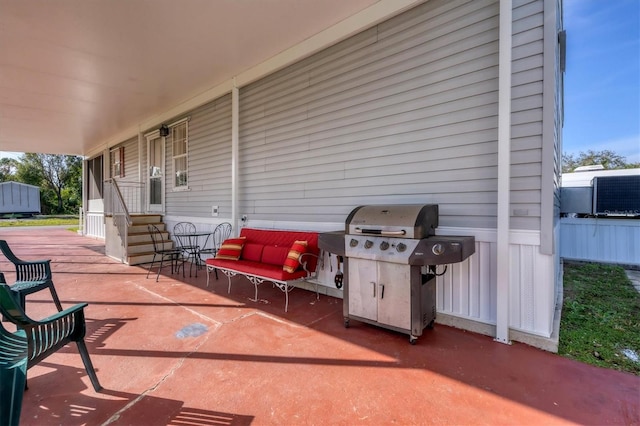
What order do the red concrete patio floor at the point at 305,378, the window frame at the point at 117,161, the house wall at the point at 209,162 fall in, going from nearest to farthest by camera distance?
the red concrete patio floor at the point at 305,378 → the house wall at the point at 209,162 → the window frame at the point at 117,161

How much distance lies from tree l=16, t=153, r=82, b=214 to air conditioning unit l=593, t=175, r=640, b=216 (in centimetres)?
3747

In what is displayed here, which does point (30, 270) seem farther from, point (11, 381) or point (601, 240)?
point (601, 240)

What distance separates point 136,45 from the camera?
4281 millimetres

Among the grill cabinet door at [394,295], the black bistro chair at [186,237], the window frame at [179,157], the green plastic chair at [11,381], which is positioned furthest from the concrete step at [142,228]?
the grill cabinet door at [394,295]

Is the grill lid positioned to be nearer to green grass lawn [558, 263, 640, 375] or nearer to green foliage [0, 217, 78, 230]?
green grass lawn [558, 263, 640, 375]

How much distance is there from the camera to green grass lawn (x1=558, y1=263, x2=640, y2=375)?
2422mm

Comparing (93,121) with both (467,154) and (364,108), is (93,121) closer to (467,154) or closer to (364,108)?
(364,108)

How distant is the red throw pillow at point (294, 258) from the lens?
3529 mm

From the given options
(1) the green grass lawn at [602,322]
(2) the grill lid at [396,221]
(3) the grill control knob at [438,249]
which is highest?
(2) the grill lid at [396,221]

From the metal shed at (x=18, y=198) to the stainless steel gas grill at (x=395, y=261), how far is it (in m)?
33.3

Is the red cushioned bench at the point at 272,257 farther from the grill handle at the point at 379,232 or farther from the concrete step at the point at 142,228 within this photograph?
the concrete step at the point at 142,228

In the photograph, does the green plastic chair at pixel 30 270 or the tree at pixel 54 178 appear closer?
the green plastic chair at pixel 30 270

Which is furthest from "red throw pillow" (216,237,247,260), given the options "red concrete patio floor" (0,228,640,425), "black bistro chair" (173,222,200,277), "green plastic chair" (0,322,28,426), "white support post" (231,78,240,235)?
"green plastic chair" (0,322,28,426)

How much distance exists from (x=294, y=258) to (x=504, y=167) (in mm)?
2369
